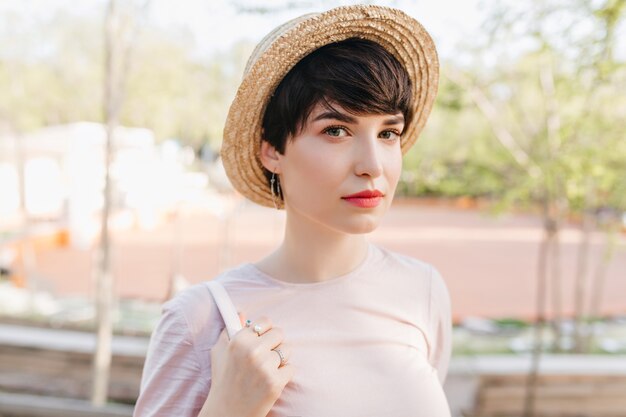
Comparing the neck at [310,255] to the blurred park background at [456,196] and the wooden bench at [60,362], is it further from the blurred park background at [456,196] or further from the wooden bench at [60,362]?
the wooden bench at [60,362]

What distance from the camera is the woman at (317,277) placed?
3.31 feet

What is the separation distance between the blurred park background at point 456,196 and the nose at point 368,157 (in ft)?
5.93

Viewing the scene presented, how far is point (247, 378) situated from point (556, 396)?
13.6ft

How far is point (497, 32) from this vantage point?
3.95 metres

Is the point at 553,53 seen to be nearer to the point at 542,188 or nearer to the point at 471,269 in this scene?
the point at 542,188

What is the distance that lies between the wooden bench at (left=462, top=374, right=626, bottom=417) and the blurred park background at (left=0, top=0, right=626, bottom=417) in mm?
10

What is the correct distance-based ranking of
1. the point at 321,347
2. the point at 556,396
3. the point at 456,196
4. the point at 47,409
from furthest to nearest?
the point at 456,196, the point at 556,396, the point at 47,409, the point at 321,347

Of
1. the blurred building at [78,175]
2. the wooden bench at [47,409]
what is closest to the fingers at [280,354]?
the wooden bench at [47,409]

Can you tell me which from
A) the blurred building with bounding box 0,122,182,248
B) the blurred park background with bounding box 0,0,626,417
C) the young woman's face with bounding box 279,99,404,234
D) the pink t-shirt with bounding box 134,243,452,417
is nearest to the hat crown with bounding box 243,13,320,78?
the young woman's face with bounding box 279,99,404,234

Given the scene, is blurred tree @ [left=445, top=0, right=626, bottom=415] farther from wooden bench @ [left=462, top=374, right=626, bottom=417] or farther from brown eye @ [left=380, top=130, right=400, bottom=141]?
brown eye @ [left=380, top=130, right=400, bottom=141]

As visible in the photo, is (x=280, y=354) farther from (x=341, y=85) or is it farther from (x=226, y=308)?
(x=341, y=85)

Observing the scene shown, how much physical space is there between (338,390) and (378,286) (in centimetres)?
24

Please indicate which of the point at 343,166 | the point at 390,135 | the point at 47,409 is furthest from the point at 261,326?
the point at 47,409

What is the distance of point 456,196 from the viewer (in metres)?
6.14
